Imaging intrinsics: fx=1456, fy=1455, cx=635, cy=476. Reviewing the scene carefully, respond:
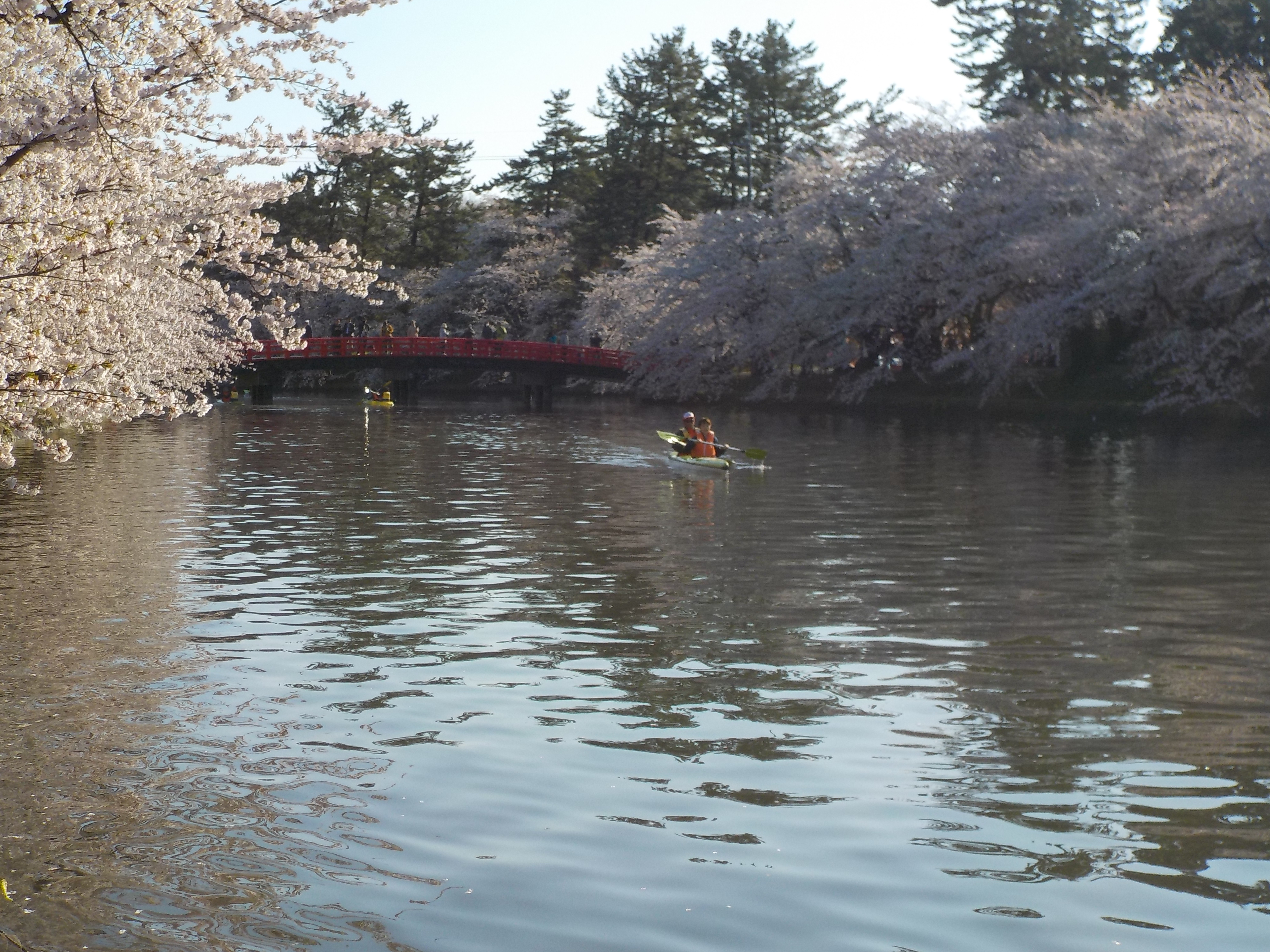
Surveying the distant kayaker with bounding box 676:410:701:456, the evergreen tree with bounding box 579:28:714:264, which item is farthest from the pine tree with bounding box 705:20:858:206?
the distant kayaker with bounding box 676:410:701:456

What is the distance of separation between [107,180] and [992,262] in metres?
36.0

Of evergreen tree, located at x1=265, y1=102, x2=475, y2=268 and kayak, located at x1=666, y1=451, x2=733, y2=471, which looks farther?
evergreen tree, located at x1=265, y1=102, x2=475, y2=268

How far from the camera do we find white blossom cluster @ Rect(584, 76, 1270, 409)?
3772 centimetres

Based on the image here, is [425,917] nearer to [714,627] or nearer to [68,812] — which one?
[68,812]

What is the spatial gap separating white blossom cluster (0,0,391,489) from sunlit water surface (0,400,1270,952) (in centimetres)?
200

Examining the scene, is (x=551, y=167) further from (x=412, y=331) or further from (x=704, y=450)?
(x=704, y=450)

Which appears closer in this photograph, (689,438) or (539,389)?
(689,438)

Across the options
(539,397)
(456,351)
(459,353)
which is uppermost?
(456,351)

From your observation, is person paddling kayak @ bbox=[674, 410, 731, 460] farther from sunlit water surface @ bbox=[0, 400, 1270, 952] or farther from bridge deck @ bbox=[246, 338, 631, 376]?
bridge deck @ bbox=[246, 338, 631, 376]

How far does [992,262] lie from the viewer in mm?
44344

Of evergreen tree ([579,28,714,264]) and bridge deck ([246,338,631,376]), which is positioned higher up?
evergreen tree ([579,28,714,264])

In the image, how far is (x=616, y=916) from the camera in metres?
5.36

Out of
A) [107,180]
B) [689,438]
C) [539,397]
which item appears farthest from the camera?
[539,397]

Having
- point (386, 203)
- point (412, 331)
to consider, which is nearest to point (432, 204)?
point (386, 203)
